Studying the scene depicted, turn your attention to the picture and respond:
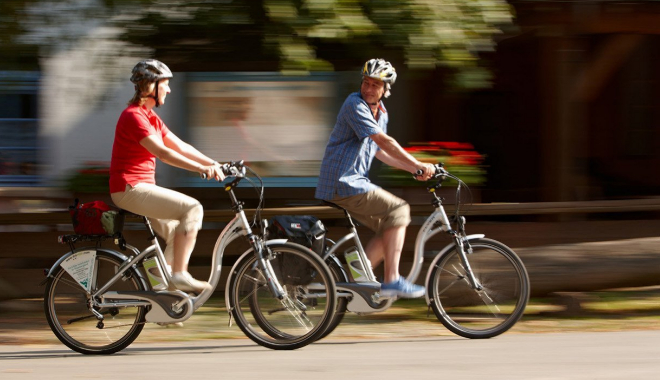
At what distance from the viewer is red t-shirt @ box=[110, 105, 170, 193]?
573 cm

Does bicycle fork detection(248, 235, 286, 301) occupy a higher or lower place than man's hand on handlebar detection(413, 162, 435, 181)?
lower

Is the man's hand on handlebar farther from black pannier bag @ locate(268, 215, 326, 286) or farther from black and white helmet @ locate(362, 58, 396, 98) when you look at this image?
black pannier bag @ locate(268, 215, 326, 286)

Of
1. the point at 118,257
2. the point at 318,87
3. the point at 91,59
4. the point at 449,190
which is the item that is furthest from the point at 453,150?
the point at 118,257

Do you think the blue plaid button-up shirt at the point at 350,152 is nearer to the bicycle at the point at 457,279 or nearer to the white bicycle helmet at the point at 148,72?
the bicycle at the point at 457,279

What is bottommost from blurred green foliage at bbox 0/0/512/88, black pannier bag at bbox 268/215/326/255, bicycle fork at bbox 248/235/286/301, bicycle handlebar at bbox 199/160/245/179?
bicycle fork at bbox 248/235/286/301

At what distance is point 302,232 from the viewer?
604cm

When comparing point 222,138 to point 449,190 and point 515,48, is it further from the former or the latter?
point 515,48

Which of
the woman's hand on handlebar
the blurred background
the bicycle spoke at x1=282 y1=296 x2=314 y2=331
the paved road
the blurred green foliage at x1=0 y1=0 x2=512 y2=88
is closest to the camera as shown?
the paved road

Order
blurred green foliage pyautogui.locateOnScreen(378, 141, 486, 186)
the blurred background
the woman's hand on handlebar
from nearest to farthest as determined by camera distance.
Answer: the woman's hand on handlebar < the blurred background < blurred green foliage pyautogui.locateOnScreen(378, 141, 486, 186)

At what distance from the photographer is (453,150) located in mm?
9258

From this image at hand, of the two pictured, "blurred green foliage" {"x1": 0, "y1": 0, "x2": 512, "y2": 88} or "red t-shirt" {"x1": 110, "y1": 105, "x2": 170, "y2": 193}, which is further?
"blurred green foliage" {"x1": 0, "y1": 0, "x2": 512, "y2": 88}

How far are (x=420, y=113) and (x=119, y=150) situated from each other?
18.3ft

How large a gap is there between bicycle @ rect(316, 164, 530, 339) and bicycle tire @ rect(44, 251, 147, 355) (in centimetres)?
126

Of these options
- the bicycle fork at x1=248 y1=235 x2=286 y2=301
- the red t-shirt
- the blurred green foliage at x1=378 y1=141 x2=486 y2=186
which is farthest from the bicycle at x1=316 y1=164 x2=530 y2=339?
the blurred green foliage at x1=378 y1=141 x2=486 y2=186
